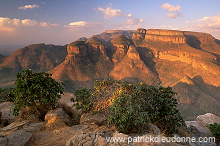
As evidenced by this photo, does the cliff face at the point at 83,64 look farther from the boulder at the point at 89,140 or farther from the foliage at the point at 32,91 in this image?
the boulder at the point at 89,140

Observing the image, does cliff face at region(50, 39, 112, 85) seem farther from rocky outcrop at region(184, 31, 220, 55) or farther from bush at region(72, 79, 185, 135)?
bush at region(72, 79, 185, 135)

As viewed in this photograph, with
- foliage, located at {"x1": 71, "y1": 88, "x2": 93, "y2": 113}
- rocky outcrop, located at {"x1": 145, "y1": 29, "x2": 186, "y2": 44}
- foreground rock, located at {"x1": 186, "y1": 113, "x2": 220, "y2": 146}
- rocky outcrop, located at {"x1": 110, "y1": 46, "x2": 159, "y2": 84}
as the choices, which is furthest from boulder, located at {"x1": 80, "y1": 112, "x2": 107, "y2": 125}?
rocky outcrop, located at {"x1": 145, "y1": 29, "x2": 186, "y2": 44}

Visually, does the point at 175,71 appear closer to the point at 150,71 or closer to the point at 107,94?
the point at 150,71

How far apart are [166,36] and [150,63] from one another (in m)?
24.7

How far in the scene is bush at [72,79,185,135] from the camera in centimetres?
739

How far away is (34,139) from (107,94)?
4.72 metres

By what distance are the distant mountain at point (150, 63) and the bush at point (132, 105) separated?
53.5 metres

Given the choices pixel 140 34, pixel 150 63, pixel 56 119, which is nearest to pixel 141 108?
A: pixel 56 119

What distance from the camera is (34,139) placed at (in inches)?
292

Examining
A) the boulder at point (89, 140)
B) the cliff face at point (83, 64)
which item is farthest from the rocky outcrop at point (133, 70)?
the boulder at point (89, 140)

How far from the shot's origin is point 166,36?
10906 centimetres

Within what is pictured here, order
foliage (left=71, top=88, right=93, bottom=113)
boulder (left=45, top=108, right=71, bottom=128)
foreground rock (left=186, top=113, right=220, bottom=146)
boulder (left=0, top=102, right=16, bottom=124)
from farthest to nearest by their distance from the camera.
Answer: foreground rock (left=186, top=113, right=220, bottom=146)
boulder (left=0, top=102, right=16, bottom=124)
foliage (left=71, top=88, right=93, bottom=113)
boulder (left=45, top=108, right=71, bottom=128)

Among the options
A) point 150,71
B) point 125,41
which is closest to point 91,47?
point 125,41

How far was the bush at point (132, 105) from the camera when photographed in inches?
291
